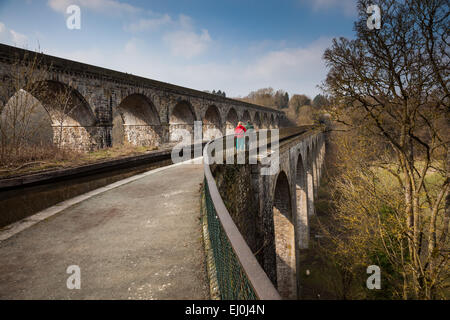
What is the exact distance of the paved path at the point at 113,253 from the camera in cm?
214

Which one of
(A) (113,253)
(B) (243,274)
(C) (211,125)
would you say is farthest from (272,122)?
(B) (243,274)

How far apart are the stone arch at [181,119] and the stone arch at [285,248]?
9.44 metres

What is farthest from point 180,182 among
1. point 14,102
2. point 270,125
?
point 270,125

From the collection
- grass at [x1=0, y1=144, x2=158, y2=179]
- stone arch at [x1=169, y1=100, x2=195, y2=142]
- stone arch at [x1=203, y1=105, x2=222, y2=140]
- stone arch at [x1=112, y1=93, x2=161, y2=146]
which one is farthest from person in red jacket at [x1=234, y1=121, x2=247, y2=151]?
stone arch at [x1=203, y1=105, x2=222, y2=140]

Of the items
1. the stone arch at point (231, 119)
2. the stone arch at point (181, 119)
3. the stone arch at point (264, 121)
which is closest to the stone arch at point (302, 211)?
the stone arch at point (181, 119)

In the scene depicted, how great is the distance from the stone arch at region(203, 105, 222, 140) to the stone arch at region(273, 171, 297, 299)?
14073mm

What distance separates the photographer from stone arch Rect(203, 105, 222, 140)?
25734 mm

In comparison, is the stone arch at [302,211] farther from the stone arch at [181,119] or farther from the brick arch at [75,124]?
the brick arch at [75,124]

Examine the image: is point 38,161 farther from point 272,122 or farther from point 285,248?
point 272,122

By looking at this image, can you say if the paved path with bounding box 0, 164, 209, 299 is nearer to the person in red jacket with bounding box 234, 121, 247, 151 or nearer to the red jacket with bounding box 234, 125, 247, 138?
the person in red jacket with bounding box 234, 121, 247, 151

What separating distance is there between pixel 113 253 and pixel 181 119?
60.3 feet

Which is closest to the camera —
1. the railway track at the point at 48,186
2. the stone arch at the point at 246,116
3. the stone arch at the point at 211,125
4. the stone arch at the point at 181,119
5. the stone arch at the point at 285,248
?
the railway track at the point at 48,186

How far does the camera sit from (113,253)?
2.78 metres
